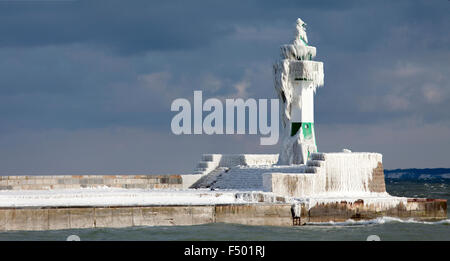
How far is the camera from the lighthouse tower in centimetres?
4622

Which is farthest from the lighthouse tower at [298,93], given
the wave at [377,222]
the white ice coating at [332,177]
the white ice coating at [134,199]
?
the wave at [377,222]

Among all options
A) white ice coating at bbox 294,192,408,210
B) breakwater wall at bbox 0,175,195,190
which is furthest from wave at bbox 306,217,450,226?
breakwater wall at bbox 0,175,195,190

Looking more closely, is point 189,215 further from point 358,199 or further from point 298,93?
point 298,93

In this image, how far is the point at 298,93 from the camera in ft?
153

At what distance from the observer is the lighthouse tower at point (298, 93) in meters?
46.2

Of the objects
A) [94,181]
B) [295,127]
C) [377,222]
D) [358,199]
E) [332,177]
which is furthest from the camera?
[295,127]

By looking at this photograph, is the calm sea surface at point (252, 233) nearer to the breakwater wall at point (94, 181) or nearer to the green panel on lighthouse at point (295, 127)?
the green panel on lighthouse at point (295, 127)

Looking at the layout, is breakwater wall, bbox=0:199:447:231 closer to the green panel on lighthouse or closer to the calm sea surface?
the calm sea surface

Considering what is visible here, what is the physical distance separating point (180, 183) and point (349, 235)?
18.4 meters

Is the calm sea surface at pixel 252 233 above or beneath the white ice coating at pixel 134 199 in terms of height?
beneath

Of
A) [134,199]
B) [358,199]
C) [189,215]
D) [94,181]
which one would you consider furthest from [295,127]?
[189,215]
